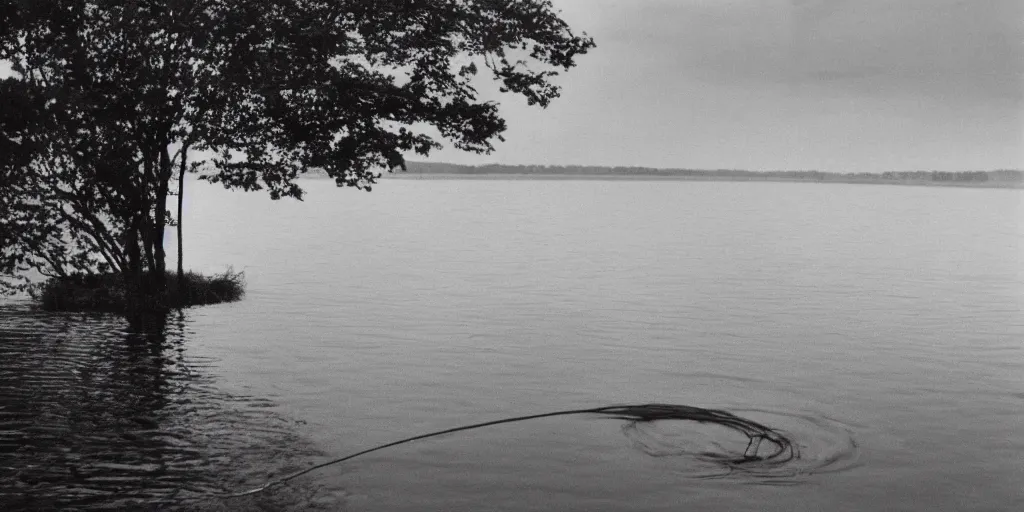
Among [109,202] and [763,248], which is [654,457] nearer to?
[109,202]

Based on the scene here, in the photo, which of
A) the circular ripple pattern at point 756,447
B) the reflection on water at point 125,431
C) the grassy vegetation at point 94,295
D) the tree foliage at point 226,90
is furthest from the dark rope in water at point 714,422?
the grassy vegetation at point 94,295

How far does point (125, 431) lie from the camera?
56.4 feet

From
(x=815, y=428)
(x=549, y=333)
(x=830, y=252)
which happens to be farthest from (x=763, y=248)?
(x=815, y=428)

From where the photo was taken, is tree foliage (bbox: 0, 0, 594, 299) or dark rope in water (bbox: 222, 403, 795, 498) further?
tree foliage (bbox: 0, 0, 594, 299)

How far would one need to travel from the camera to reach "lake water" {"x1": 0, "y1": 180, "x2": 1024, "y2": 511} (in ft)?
49.4

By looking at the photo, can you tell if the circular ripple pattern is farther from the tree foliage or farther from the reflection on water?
the tree foliage

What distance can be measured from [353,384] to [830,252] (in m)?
60.3

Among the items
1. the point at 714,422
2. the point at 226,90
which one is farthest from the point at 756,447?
the point at 226,90

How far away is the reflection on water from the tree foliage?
5877 millimetres

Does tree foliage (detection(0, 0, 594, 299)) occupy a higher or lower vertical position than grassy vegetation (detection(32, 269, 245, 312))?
higher

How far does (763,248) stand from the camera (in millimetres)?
79562

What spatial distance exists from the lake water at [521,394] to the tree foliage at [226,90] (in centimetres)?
483

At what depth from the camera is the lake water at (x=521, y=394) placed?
15.0m

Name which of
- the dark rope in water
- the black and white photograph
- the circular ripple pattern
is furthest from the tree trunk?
the circular ripple pattern
